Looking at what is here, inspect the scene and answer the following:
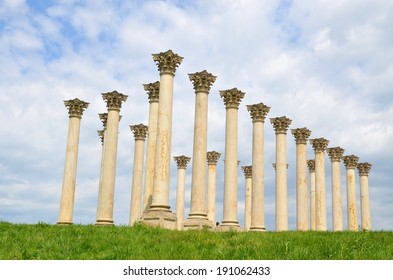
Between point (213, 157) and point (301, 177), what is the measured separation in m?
11.9

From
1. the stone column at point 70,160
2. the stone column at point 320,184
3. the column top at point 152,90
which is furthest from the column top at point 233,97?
the stone column at point 320,184

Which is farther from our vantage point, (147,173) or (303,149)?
(303,149)

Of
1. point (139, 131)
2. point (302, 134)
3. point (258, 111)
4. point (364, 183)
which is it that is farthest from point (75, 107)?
point (364, 183)

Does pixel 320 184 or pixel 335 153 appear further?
pixel 335 153

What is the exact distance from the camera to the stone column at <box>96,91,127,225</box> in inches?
1476

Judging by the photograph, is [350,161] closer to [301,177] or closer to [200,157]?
[301,177]

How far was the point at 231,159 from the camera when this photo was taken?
3969 centimetres

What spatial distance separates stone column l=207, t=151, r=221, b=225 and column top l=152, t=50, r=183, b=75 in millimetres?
21342

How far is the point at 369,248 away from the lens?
18.0 m

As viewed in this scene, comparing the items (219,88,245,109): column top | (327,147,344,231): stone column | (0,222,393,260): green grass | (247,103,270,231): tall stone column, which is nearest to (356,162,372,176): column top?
(327,147,344,231): stone column

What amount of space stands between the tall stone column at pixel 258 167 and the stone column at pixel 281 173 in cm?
297

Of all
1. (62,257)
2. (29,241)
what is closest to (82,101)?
(29,241)

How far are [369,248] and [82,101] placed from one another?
1216 inches
